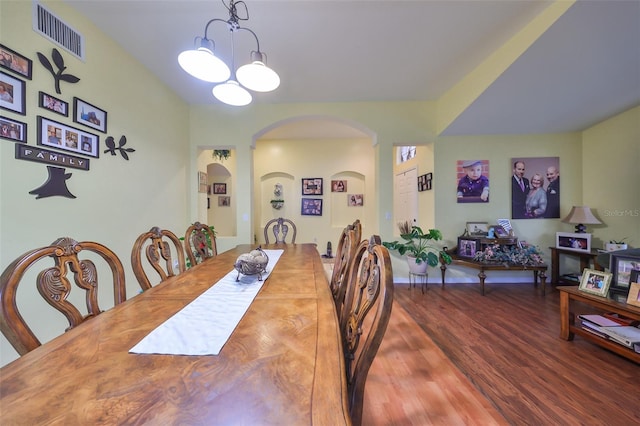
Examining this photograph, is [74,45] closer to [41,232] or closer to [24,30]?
[24,30]

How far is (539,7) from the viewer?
6.01 feet

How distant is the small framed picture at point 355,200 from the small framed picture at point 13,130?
4856mm

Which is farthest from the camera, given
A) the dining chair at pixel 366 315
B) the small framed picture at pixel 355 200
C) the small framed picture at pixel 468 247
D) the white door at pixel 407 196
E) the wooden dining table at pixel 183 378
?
the small framed picture at pixel 355 200

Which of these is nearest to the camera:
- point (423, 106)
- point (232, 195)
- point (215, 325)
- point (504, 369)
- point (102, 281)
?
point (215, 325)

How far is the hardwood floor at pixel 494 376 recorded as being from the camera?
1293 mm

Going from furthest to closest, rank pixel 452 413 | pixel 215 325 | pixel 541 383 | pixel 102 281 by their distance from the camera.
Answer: pixel 102 281 < pixel 541 383 < pixel 452 413 < pixel 215 325

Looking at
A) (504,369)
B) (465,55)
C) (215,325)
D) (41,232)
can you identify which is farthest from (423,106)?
(41,232)

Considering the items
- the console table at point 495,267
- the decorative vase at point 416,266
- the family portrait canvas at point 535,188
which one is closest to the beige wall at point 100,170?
the decorative vase at point 416,266

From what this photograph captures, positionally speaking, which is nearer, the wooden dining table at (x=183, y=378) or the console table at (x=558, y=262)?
the wooden dining table at (x=183, y=378)

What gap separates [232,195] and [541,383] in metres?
5.87

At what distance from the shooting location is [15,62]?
4.98ft

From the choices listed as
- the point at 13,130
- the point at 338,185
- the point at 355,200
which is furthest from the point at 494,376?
the point at 338,185

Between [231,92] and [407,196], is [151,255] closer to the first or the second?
[231,92]

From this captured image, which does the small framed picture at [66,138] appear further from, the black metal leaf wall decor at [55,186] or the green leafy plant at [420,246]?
the green leafy plant at [420,246]
